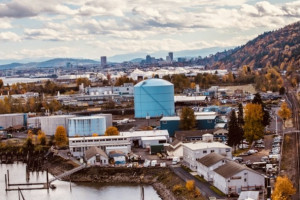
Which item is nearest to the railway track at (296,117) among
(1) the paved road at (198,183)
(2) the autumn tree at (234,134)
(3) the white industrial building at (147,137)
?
(2) the autumn tree at (234,134)

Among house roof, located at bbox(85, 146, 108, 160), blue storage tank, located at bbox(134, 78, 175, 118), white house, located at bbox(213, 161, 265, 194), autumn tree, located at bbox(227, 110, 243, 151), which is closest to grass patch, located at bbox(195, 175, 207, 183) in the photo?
white house, located at bbox(213, 161, 265, 194)

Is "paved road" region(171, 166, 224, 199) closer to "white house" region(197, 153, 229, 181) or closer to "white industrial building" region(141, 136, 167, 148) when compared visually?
"white house" region(197, 153, 229, 181)

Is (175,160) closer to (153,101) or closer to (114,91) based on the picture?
(153,101)

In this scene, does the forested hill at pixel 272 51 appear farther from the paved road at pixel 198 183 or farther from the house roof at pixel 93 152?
the paved road at pixel 198 183

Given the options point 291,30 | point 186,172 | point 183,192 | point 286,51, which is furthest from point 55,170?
point 291,30

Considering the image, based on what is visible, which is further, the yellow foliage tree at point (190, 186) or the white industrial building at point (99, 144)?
the white industrial building at point (99, 144)

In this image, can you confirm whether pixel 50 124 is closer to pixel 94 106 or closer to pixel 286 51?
pixel 94 106
